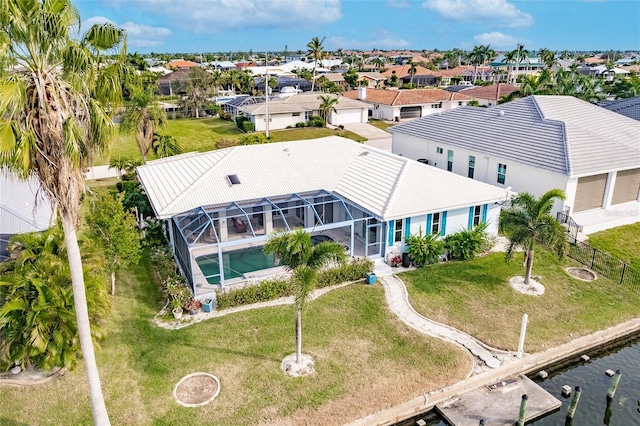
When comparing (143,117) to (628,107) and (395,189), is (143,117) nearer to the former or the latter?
(395,189)

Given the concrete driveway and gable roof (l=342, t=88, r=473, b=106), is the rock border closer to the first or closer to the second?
the concrete driveway

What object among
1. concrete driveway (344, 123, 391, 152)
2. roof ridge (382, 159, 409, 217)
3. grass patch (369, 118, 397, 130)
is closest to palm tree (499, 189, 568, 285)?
roof ridge (382, 159, 409, 217)

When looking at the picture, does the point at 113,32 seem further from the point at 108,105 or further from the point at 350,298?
the point at 350,298

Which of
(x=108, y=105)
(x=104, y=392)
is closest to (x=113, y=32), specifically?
(x=108, y=105)

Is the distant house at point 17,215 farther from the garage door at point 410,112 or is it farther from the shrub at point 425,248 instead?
the garage door at point 410,112

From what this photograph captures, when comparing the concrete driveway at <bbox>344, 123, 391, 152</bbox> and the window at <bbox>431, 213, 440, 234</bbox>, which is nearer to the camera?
the window at <bbox>431, 213, 440, 234</bbox>

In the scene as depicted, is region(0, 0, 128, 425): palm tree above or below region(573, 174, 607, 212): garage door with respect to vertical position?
above
